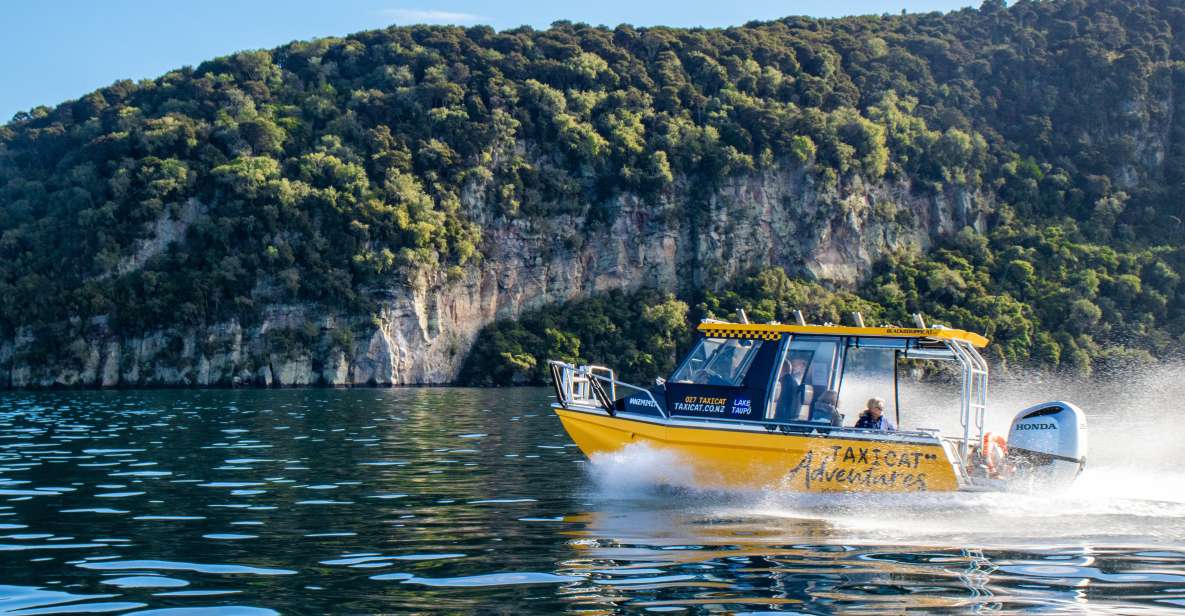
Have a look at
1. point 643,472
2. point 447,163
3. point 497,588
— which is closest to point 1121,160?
point 447,163

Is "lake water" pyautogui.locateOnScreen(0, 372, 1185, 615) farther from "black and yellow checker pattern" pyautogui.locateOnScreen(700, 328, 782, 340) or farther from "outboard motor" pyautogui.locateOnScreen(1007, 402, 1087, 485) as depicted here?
"black and yellow checker pattern" pyautogui.locateOnScreen(700, 328, 782, 340)

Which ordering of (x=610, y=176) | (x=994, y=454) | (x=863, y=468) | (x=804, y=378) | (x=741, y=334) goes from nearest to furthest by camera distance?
1. (x=863, y=468)
2. (x=994, y=454)
3. (x=804, y=378)
4. (x=741, y=334)
5. (x=610, y=176)

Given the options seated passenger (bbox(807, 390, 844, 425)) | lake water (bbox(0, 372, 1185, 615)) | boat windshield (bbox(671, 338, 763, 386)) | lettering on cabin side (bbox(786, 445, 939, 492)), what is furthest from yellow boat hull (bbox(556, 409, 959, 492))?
boat windshield (bbox(671, 338, 763, 386))

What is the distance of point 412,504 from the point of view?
52.5ft

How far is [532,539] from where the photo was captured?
13.1m

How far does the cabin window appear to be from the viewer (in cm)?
1716

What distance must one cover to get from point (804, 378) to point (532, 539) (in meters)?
5.98

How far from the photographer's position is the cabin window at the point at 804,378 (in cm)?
1716

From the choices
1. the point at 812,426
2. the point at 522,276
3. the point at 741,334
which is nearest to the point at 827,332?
the point at 741,334

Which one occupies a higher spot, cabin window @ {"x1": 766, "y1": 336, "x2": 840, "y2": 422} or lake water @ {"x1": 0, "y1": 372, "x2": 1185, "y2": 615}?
cabin window @ {"x1": 766, "y1": 336, "x2": 840, "y2": 422}

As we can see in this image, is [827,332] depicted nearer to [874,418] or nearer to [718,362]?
[874,418]

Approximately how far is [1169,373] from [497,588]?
84118 millimetres

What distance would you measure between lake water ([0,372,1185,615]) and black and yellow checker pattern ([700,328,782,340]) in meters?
2.18

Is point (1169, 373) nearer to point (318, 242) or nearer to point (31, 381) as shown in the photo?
point (318, 242)
